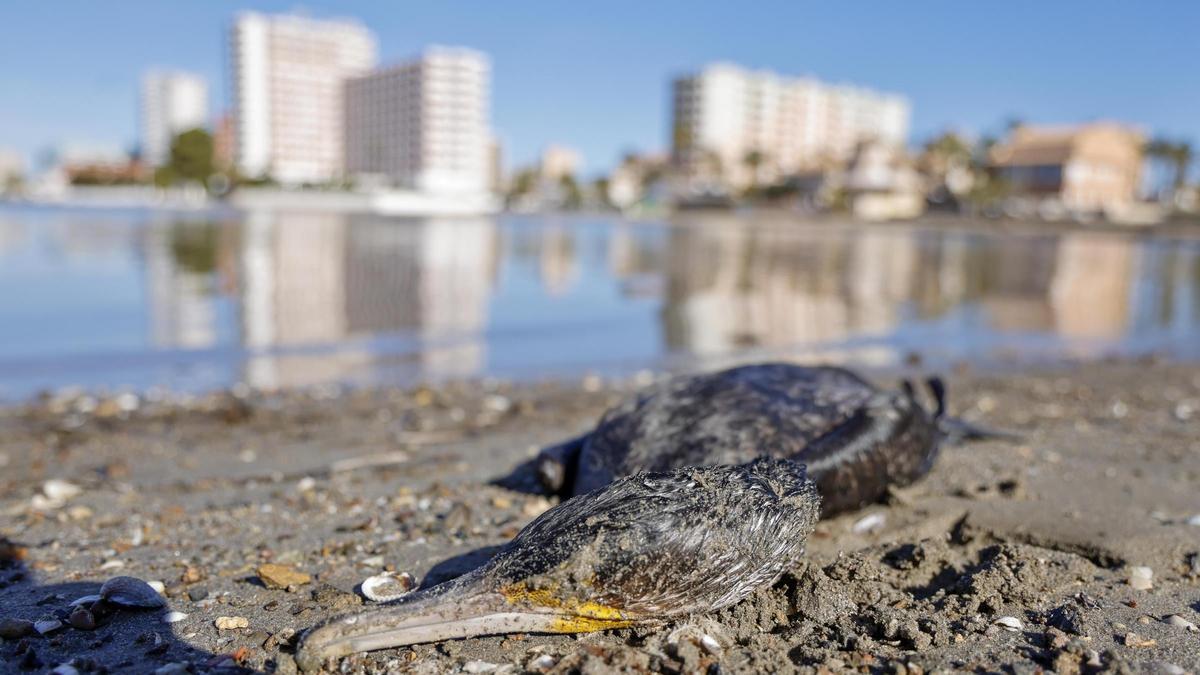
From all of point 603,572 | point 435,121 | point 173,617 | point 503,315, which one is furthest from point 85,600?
point 435,121

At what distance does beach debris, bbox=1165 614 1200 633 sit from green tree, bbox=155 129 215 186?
134828 mm

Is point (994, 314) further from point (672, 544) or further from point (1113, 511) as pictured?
point (672, 544)

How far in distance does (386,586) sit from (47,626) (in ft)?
3.99

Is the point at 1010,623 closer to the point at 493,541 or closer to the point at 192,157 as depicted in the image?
the point at 493,541

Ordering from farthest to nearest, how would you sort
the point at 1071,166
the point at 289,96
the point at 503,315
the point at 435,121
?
the point at 289,96
the point at 435,121
the point at 1071,166
the point at 503,315

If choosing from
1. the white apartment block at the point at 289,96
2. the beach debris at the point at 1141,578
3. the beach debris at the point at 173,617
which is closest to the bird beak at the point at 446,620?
the beach debris at the point at 173,617

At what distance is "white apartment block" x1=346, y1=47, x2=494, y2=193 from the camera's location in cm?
15850

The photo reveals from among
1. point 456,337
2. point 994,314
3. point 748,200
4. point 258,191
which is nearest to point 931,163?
point 748,200

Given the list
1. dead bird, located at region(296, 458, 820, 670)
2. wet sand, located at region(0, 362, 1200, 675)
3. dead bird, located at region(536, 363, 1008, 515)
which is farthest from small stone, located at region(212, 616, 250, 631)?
dead bird, located at region(536, 363, 1008, 515)

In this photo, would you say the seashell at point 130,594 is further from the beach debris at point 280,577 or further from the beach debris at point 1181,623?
the beach debris at point 1181,623

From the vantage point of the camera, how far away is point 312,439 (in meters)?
7.17

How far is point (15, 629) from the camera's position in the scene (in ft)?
10.5

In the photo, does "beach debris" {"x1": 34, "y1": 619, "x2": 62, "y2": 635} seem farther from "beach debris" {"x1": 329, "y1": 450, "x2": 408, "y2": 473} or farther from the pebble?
"beach debris" {"x1": 329, "y1": 450, "x2": 408, "y2": 473}

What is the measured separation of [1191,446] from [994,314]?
11.8 metres
